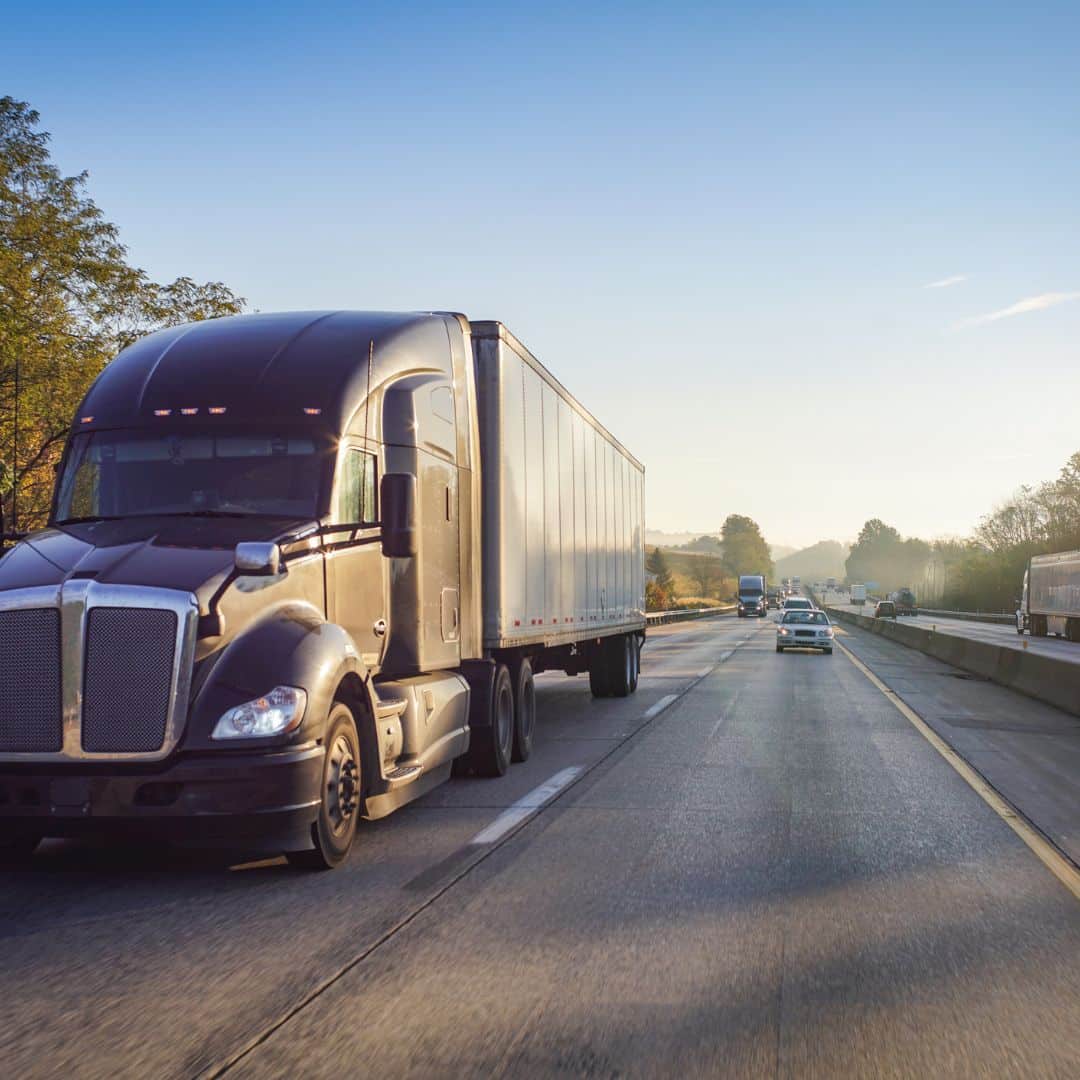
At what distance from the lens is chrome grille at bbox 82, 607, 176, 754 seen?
6371mm

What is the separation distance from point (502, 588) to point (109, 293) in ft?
66.3

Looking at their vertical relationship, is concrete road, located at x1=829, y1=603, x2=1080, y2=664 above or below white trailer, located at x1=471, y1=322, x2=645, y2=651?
below

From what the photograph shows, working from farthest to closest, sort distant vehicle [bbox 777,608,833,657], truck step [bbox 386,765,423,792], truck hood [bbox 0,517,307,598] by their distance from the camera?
distant vehicle [bbox 777,608,833,657] < truck step [bbox 386,765,423,792] < truck hood [bbox 0,517,307,598]

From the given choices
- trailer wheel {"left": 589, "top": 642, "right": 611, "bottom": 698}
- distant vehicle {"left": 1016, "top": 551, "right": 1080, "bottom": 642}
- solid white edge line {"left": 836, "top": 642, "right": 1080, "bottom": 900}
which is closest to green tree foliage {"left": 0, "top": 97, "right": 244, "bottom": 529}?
trailer wheel {"left": 589, "top": 642, "right": 611, "bottom": 698}

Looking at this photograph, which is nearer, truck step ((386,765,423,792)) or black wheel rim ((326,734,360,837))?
black wheel rim ((326,734,360,837))

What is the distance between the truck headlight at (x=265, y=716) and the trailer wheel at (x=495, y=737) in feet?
12.9

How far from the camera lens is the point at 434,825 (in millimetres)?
8594

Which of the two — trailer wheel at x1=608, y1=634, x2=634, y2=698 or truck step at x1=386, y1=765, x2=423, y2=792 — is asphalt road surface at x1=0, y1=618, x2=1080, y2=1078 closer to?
truck step at x1=386, y1=765, x2=423, y2=792

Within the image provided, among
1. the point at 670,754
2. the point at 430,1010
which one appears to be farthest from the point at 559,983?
the point at 670,754

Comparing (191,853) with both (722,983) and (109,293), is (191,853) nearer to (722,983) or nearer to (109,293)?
(722,983)

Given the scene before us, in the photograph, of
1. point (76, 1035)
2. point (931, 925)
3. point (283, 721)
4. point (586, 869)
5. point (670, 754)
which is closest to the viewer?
point (76, 1035)

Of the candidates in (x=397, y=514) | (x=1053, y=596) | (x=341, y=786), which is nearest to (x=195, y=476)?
(x=397, y=514)

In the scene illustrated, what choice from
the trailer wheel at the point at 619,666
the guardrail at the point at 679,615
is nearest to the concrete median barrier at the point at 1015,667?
the trailer wheel at the point at 619,666

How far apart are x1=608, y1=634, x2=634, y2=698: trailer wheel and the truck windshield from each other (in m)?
12.2
